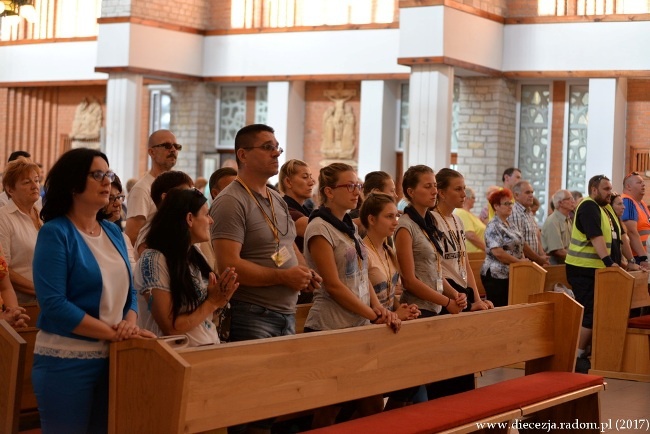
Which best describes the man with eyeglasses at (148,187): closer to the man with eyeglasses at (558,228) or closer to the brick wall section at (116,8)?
the man with eyeglasses at (558,228)

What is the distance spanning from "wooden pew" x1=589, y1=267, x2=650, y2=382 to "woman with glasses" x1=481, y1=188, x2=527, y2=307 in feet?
2.77

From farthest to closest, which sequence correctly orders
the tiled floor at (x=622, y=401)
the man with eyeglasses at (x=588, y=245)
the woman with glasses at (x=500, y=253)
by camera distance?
1. the woman with glasses at (x=500, y=253)
2. the man with eyeglasses at (x=588, y=245)
3. the tiled floor at (x=622, y=401)

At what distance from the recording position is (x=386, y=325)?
4.86 m

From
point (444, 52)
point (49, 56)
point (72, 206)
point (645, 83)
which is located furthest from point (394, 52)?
point (72, 206)

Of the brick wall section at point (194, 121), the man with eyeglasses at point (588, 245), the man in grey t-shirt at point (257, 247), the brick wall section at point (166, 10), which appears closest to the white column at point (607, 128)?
the man with eyeglasses at point (588, 245)

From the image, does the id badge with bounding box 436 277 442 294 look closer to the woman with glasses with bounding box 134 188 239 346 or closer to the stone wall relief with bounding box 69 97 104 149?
the woman with glasses with bounding box 134 188 239 346

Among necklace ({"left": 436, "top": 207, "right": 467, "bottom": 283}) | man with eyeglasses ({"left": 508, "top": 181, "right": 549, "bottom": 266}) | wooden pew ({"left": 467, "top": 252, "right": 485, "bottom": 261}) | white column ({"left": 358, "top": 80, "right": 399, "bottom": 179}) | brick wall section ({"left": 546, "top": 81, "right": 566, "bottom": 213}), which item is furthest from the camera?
white column ({"left": 358, "top": 80, "right": 399, "bottom": 179})

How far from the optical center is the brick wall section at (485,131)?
52.4 feet

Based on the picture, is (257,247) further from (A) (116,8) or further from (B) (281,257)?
(A) (116,8)

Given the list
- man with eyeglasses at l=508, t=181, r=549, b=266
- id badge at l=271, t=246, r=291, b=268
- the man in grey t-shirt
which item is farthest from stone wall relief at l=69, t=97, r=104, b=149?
id badge at l=271, t=246, r=291, b=268

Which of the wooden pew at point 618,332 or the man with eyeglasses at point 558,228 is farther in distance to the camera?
the man with eyeglasses at point 558,228

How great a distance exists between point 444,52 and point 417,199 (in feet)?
29.4

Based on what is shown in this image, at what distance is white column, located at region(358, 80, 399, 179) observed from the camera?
17.2 metres

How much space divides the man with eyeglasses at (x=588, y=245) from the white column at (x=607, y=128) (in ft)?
20.0
